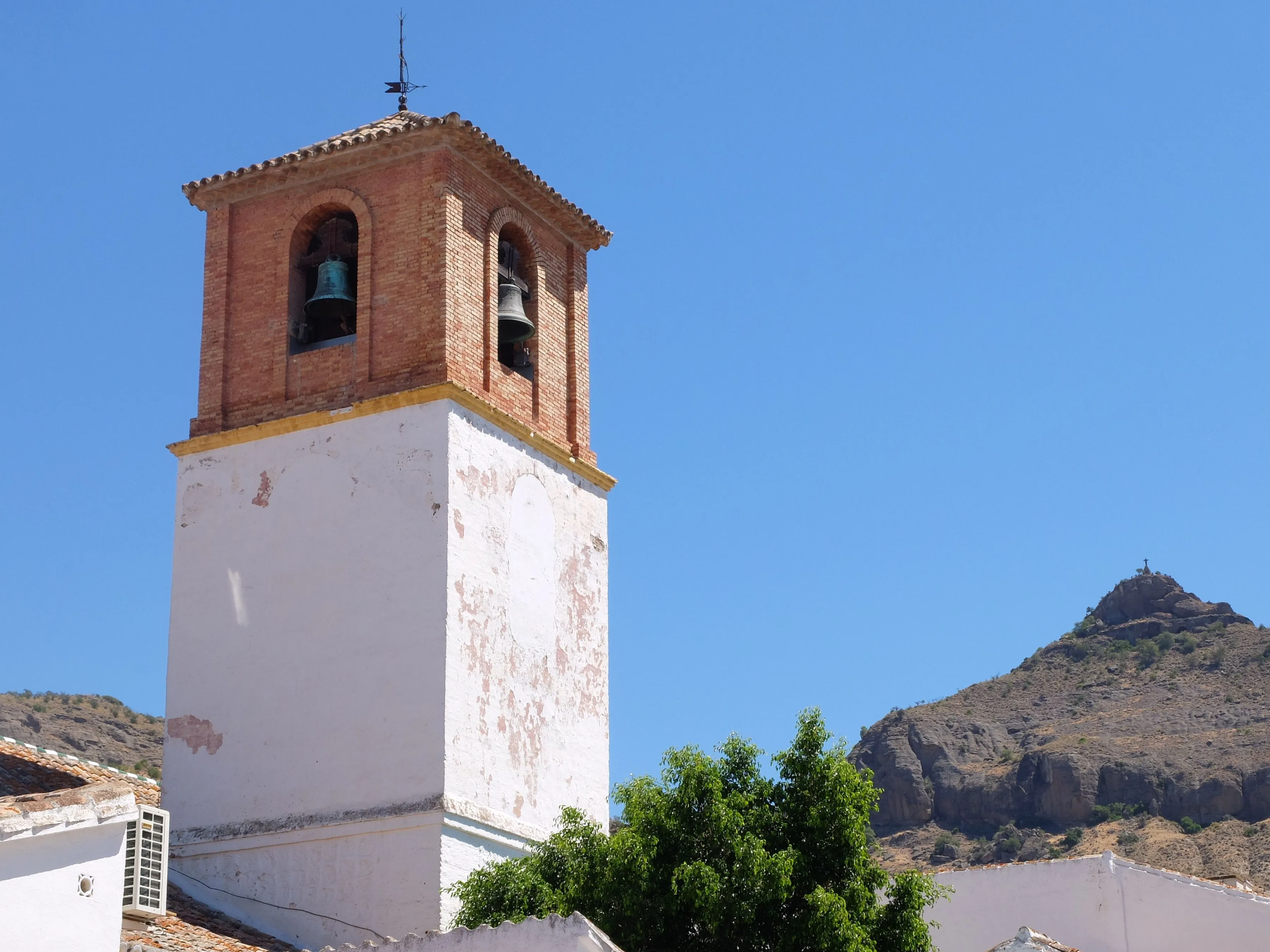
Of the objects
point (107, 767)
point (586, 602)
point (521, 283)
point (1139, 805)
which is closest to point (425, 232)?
point (521, 283)

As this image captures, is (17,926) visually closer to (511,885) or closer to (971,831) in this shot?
(511,885)

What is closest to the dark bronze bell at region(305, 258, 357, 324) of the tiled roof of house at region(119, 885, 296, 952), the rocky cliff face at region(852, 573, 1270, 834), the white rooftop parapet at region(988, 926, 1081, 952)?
the tiled roof of house at region(119, 885, 296, 952)

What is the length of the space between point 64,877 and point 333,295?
749cm

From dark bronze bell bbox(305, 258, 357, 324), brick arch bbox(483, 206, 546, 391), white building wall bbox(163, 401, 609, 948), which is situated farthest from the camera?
dark bronze bell bbox(305, 258, 357, 324)

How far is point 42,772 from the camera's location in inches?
622

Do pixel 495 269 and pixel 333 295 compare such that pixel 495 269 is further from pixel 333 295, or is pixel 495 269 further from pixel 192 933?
pixel 192 933

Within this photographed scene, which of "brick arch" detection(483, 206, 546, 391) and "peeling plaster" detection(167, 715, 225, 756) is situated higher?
"brick arch" detection(483, 206, 546, 391)

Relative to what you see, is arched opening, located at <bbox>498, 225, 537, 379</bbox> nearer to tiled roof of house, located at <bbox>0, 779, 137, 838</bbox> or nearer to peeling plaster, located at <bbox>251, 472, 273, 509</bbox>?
peeling plaster, located at <bbox>251, 472, 273, 509</bbox>

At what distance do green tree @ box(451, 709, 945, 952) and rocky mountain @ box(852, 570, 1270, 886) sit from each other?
30.4m

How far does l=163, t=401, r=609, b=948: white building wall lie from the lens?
51.8 ft

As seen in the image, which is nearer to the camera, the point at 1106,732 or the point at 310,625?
the point at 310,625

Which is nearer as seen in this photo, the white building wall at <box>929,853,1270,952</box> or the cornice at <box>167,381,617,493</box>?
the white building wall at <box>929,853,1270,952</box>

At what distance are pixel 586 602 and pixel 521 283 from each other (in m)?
3.48

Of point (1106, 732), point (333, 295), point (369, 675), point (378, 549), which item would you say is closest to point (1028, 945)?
point (369, 675)
